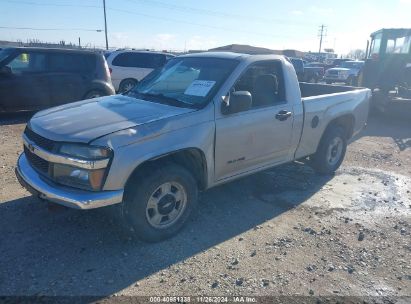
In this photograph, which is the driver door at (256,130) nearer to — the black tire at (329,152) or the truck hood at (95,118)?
the truck hood at (95,118)

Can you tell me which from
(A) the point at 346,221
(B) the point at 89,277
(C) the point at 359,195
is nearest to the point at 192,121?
(B) the point at 89,277

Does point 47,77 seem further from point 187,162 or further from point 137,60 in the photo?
point 187,162

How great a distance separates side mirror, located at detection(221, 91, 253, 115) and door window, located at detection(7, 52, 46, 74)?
7.09 metres

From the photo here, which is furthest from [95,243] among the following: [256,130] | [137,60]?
[137,60]

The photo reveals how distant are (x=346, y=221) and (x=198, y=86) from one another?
2483 mm

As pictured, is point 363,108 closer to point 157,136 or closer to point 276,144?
point 276,144

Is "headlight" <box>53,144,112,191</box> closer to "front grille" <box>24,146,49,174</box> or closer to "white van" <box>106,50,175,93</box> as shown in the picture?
"front grille" <box>24,146,49,174</box>

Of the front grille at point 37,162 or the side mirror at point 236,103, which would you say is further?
the side mirror at point 236,103

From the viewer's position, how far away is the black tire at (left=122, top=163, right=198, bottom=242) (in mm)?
3463

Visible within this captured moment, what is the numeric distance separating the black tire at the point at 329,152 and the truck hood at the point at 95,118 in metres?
2.84

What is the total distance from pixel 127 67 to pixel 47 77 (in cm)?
468

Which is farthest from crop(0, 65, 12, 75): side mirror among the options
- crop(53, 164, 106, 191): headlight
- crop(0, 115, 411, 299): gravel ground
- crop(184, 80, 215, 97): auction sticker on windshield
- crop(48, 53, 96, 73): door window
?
crop(53, 164, 106, 191): headlight

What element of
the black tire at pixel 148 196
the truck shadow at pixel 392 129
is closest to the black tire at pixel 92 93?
the black tire at pixel 148 196

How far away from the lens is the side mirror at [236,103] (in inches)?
154
